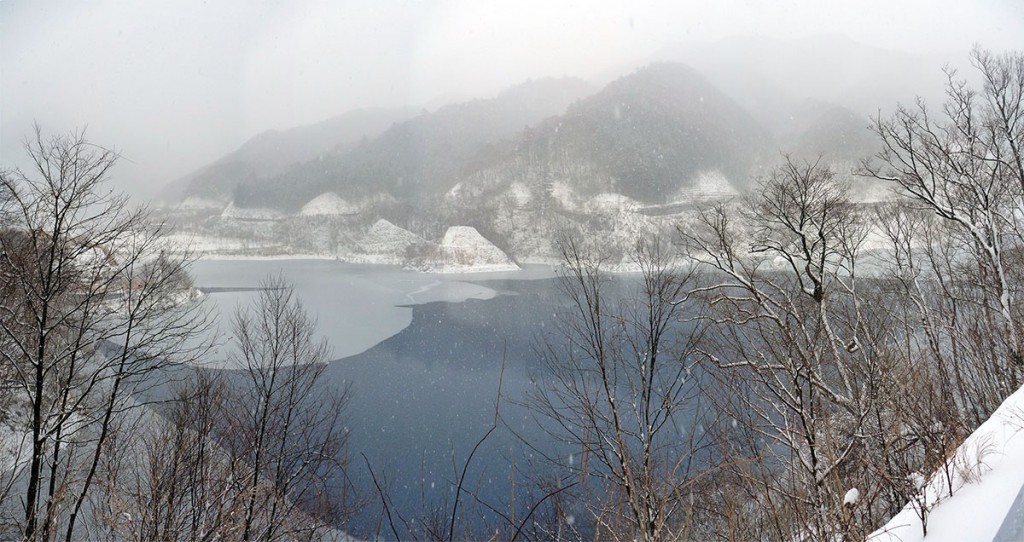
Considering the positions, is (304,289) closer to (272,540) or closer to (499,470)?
(499,470)

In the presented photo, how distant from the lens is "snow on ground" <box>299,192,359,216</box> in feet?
277

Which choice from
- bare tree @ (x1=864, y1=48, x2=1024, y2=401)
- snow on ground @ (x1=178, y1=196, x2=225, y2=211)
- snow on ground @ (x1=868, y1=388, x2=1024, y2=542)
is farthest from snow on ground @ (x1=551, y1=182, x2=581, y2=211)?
snow on ground @ (x1=868, y1=388, x2=1024, y2=542)

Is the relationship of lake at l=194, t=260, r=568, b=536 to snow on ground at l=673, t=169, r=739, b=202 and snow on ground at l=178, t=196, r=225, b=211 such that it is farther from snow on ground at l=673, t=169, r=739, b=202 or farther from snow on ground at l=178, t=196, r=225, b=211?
snow on ground at l=673, t=169, r=739, b=202

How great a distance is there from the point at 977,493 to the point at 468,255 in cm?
5847

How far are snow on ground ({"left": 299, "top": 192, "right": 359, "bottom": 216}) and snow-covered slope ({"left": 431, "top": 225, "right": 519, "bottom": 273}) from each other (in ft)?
100

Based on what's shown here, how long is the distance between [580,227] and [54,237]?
75254mm

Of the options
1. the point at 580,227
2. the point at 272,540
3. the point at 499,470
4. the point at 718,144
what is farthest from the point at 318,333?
the point at 718,144

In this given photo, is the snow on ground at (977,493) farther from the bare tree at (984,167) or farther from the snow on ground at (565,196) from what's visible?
the snow on ground at (565,196)

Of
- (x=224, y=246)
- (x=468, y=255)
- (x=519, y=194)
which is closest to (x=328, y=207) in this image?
(x=224, y=246)

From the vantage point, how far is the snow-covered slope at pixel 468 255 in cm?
5753

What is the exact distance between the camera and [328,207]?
Answer: 86.8m

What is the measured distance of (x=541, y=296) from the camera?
35844mm

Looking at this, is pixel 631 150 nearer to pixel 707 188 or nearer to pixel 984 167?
pixel 707 188

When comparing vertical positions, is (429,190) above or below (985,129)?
above
